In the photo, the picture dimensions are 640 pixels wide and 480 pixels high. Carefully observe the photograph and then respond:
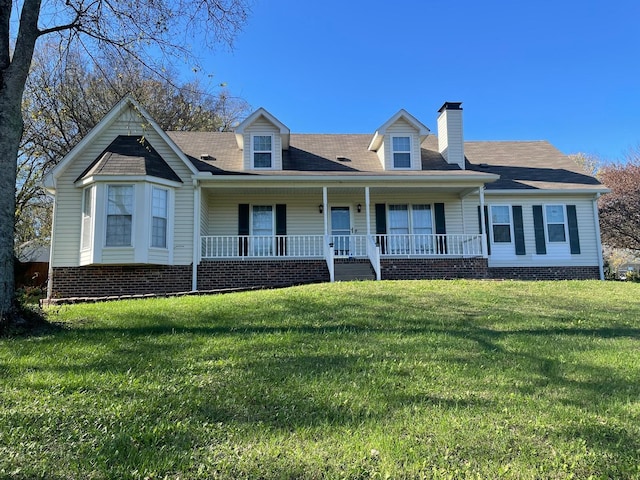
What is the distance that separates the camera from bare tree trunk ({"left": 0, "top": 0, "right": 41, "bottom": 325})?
6246 millimetres

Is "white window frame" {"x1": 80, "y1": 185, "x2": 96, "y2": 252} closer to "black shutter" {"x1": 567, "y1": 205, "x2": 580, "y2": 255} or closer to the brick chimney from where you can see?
the brick chimney

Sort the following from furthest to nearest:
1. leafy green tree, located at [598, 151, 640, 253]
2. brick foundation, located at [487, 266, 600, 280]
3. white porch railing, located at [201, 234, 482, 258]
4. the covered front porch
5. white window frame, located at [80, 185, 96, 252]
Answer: leafy green tree, located at [598, 151, 640, 253]
brick foundation, located at [487, 266, 600, 280]
the covered front porch
white porch railing, located at [201, 234, 482, 258]
white window frame, located at [80, 185, 96, 252]

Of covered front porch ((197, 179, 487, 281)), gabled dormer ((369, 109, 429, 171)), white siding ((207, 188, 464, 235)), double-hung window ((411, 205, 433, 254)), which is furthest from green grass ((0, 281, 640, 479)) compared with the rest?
gabled dormer ((369, 109, 429, 171))

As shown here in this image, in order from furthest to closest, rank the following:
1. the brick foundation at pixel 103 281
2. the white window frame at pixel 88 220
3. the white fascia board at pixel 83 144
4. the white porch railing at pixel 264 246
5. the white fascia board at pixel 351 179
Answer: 1. the white porch railing at pixel 264 246
2. the white fascia board at pixel 351 179
3. the white fascia board at pixel 83 144
4. the brick foundation at pixel 103 281
5. the white window frame at pixel 88 220

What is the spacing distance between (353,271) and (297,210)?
10.2 ft

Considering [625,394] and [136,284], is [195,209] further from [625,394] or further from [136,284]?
[625,394]

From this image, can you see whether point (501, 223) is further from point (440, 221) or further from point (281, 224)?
point (281, 224)

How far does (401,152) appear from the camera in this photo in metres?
14.5

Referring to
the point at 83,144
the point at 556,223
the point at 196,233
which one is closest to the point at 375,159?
the point at 556,223

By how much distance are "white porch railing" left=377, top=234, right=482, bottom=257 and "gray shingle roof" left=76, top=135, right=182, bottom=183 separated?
6324mm

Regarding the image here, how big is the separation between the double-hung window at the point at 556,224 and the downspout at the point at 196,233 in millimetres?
10846

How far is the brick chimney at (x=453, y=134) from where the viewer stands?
15000mm

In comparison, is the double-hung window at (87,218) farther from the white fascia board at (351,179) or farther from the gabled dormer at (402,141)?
the gabled dormer at (402,141)

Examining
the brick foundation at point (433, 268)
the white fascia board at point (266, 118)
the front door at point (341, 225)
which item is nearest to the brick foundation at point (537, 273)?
the brick foundation at point (433, 268)
